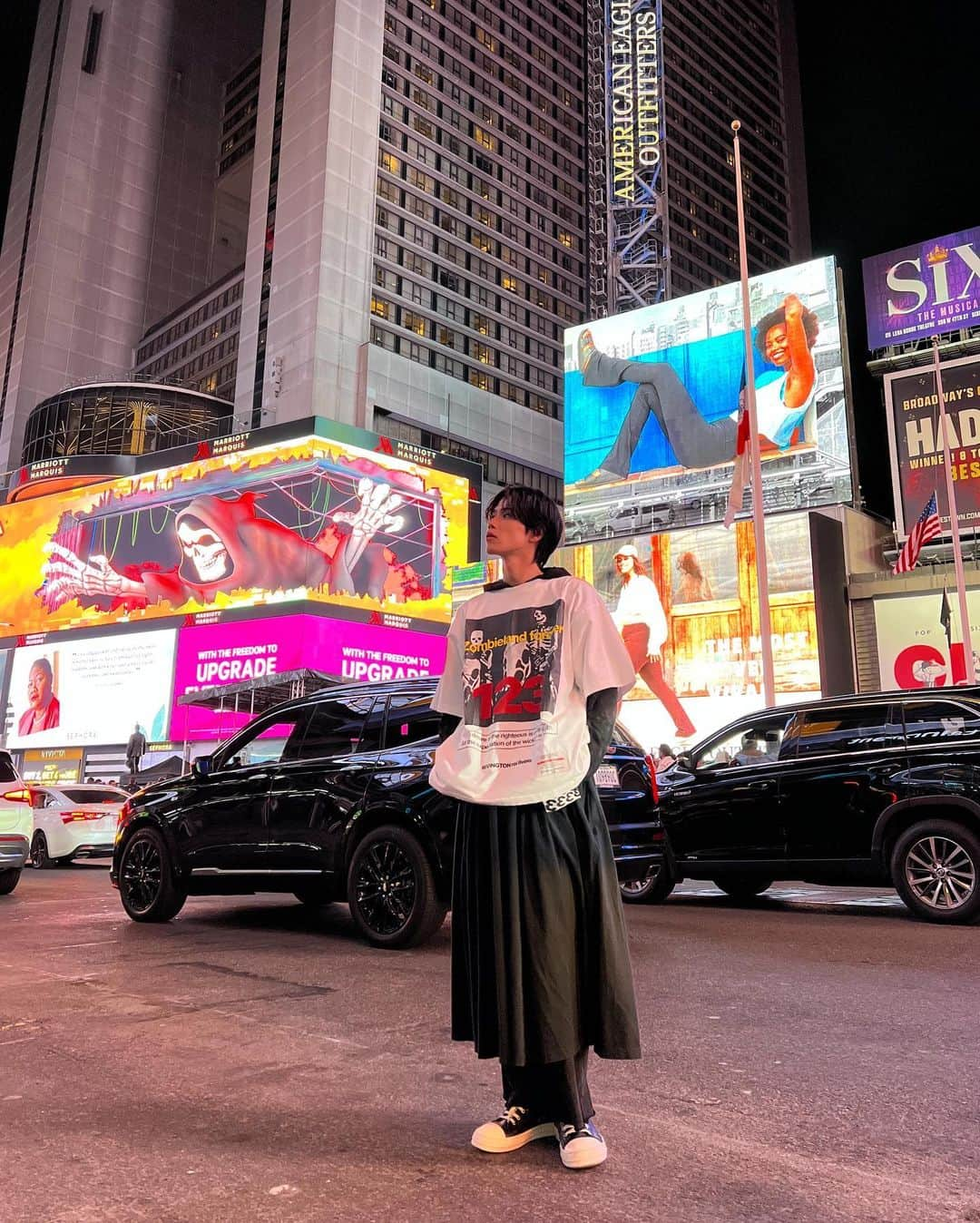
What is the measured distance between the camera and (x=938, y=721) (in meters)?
7.65

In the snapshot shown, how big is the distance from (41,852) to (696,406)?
102 feet

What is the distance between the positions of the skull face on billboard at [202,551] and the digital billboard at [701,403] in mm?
17663

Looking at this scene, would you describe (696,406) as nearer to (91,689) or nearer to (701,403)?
(701,403)

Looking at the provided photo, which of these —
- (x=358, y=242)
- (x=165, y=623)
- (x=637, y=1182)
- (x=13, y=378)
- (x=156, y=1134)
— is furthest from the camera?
(x=13, y=378)

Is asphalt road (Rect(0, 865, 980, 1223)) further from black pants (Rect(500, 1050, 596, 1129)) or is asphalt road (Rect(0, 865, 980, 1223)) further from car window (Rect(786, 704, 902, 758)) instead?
car window (Rect(786, 704, 902, 758))

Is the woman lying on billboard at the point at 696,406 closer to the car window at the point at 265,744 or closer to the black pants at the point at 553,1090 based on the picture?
the car window at the point at 265,744

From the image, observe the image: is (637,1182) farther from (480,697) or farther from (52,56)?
(52,56)

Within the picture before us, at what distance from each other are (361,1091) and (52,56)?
12130 cm

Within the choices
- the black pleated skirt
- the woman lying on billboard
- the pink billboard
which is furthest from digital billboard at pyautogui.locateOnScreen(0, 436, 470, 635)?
the black pleated skirt

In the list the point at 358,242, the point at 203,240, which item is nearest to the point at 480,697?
the point at 358,242

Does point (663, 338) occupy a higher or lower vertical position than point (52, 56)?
lower

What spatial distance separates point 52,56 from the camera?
9819 cm

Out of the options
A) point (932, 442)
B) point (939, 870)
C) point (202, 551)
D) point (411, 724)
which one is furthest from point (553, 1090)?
point (202, 551)

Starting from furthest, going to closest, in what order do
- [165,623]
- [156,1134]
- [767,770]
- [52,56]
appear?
[52,56]
[165,623]
[767,770]
[156,1134]
